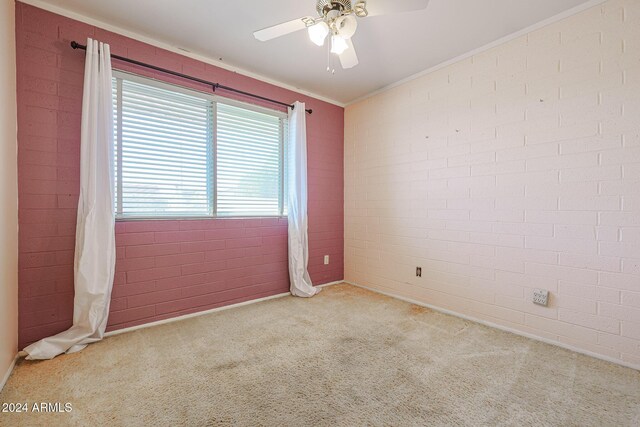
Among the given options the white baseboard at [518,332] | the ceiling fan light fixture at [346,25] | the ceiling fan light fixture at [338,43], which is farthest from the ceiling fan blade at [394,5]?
the white baseboard at [518,332]

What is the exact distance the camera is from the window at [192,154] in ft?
7.92

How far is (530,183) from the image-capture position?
7.59 ft

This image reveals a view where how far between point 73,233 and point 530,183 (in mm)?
3722

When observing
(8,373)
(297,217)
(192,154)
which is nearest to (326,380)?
(297,217)

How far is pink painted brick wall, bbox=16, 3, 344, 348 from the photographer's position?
2025 millimetres

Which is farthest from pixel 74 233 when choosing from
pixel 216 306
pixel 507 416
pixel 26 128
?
pixel 507 416

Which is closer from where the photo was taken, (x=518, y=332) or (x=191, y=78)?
(x=518, y=332)

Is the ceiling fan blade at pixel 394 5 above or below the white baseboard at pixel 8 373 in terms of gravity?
above

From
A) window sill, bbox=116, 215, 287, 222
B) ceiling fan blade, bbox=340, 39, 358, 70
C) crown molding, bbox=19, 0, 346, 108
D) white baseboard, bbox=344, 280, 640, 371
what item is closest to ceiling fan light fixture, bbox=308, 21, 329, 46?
ceiling fan blade, bbox=340, 39, 358, 70

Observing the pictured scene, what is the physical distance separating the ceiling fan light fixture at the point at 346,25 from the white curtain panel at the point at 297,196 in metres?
1.67

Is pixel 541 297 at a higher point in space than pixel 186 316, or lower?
higher

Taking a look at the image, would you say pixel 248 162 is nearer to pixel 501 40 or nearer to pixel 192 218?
pixel 192 218

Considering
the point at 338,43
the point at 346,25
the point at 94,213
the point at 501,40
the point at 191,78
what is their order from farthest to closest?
the point at 191,78 < the point at 501,40 < the point at 94,213 < the point at 338,43 < the point at 346,25

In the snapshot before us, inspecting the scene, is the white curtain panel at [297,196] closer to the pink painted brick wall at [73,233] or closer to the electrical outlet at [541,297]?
the pink painted brick wall at [73,233]
